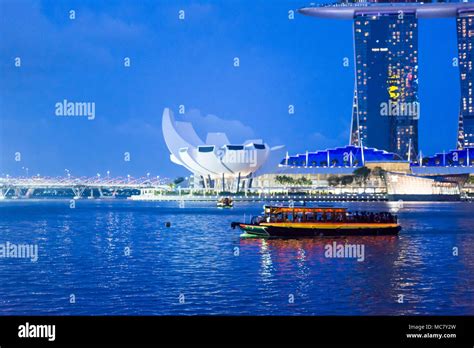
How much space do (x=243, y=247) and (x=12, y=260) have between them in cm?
712

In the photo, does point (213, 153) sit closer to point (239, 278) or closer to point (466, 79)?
point (466, 79)

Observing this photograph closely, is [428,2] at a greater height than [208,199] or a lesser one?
greater

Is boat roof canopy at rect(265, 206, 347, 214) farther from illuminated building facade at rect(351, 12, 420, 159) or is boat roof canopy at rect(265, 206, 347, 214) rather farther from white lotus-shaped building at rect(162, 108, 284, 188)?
illuminated building facade at rect(351, 12, 420, 159)

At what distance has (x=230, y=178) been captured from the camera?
109m

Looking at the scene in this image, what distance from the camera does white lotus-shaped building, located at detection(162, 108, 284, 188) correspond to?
100 meters

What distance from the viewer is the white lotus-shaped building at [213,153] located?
100438 millimetres

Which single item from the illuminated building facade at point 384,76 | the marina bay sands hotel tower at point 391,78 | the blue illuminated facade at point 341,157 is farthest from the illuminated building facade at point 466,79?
the blue illuminated facade at point 341,157

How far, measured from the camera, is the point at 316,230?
28.7 metres

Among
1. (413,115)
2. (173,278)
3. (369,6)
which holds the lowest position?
(173,278)

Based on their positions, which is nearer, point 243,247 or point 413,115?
point 243,247

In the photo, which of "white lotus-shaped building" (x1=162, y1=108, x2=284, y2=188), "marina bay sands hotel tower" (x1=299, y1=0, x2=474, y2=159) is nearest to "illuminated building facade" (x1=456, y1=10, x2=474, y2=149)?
Result: "marina bay sands hotel tower" (x1=299, y1=0, x2=474, y2=159)

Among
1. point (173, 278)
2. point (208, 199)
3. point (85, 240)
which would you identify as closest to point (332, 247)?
point (173, 278)

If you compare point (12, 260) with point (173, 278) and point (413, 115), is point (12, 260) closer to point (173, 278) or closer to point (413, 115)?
point (173, 278)

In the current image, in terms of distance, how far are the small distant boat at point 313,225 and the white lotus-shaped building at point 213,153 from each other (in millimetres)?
71016
